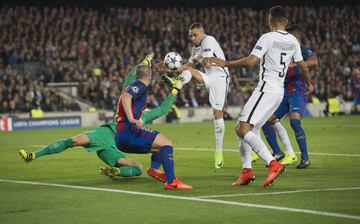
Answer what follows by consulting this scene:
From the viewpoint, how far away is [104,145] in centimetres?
1286

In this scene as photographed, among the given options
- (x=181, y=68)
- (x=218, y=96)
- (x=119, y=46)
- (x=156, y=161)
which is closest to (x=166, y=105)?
(x=156, y=161)

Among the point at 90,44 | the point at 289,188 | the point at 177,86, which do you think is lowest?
the point at 289,188

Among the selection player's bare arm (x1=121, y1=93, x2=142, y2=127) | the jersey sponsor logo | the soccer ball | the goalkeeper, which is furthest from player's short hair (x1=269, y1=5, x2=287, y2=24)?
the soccer ball

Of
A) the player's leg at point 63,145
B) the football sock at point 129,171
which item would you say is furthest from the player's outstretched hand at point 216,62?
the player's leg at point 63,145

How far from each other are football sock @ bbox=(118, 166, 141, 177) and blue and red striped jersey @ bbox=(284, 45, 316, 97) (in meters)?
3.76

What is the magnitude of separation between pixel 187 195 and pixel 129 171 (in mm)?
2358

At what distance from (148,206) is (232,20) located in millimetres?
38595

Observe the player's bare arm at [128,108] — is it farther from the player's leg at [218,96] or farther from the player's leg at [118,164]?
the player's leg at [218,96]

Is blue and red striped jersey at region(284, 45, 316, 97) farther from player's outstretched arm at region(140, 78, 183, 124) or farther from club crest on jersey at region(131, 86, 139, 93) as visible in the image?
club crest on jersey at region(131, 86, 139, 93)

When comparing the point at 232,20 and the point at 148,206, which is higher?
the point at 232,20

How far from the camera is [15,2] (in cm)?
4519

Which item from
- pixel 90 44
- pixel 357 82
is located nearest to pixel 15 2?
pixel 90 44

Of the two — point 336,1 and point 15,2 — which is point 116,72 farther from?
point 336,1

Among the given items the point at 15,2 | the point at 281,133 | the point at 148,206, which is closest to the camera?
the point at 148,206
